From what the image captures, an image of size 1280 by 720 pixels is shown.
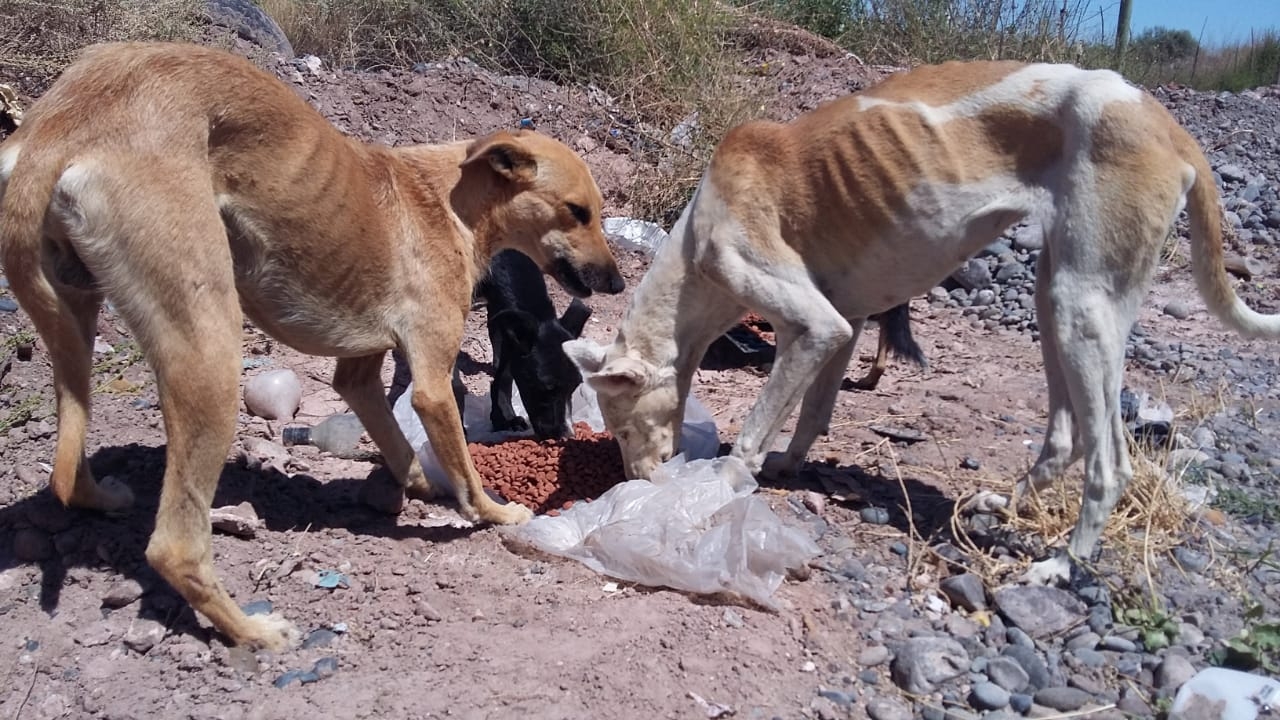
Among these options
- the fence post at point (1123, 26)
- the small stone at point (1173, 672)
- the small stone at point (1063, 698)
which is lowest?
the small stone at point (1063, 698)

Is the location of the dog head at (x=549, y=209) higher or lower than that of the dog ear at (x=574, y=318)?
higher

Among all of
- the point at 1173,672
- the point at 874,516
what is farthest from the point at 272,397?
the point at 1173,672

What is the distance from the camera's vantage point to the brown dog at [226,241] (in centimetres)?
284

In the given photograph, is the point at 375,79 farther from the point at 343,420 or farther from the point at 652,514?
the point at 652,514

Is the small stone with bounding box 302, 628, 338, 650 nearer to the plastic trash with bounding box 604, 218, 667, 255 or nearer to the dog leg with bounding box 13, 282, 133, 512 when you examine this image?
the dog leg with bounding box 13, 282, 133, 512

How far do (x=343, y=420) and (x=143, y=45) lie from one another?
2.10 metres

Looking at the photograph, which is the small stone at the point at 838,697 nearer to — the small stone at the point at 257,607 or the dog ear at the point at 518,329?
the small stone at the point at 257,607

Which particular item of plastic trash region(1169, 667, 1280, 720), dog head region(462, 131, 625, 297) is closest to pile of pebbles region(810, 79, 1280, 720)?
plastic trash region(1169, 667, 1280, 720)

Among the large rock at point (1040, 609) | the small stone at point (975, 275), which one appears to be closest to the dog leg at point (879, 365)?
the small stone at point (975, 275)

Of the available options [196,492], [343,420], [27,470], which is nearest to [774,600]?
[196,492]

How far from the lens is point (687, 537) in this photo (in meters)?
3.60

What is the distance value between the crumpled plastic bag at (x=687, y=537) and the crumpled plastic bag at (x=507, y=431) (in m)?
0.51

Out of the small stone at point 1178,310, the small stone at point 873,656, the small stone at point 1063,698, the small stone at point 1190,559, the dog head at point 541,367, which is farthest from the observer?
the small stone at point 1178,310

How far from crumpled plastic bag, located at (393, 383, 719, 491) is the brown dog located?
0.54 meters
